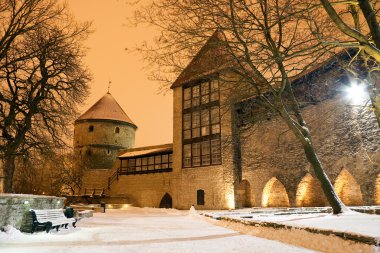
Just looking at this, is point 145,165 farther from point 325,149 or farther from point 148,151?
point 325,149

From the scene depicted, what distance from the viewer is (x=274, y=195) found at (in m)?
21.4

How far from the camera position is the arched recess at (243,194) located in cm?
2318

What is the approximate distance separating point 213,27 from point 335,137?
12.3 m

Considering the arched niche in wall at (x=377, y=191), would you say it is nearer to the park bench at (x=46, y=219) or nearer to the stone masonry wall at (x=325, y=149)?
the stone masonry wall at (x=325, y=149)

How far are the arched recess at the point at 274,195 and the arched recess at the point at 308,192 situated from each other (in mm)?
1377

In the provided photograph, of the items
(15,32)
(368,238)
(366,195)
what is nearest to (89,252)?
(368,238)

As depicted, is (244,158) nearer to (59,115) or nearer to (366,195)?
(366,195)

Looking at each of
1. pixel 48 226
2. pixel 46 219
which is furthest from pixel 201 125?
pixel 48 226

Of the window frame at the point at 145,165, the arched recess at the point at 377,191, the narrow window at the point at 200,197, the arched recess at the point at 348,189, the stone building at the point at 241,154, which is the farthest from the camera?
the window frame at the point at 145,165

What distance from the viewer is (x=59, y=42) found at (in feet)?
46.9

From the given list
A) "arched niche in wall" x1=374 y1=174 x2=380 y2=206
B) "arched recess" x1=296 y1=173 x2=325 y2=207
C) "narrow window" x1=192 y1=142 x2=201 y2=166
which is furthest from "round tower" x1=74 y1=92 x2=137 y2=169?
"arched niche in wall" x1=374 y1=174 x2=380 y2=206

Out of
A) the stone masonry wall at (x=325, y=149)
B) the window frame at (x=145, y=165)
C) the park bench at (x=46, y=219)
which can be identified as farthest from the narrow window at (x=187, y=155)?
the park bench at (x=46, y=219)

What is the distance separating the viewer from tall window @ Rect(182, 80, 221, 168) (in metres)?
25.2

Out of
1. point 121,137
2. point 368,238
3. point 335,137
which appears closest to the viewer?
point 368,238
